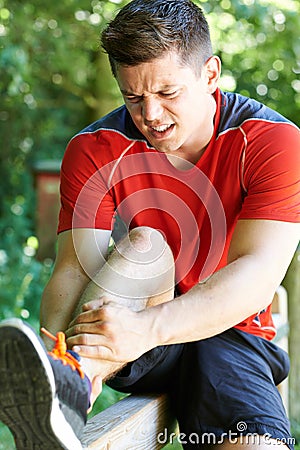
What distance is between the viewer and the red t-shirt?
6.31ft

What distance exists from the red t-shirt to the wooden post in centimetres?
111

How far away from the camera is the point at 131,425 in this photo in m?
1.73

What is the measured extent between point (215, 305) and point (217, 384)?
343mm

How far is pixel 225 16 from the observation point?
181 inches

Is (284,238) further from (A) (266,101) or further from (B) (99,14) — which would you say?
(B) (99,14)

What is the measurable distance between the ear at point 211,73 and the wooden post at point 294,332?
1.30 m

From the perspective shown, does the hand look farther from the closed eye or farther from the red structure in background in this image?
the red structure in background

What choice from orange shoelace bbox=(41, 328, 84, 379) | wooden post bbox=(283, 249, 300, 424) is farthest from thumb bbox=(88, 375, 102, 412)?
wooden post bbox=(283, 249, 300, 424)

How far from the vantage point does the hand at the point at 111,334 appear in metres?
1.51

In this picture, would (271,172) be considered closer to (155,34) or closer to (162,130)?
(162,130)

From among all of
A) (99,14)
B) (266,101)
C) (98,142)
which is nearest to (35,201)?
(99,14)

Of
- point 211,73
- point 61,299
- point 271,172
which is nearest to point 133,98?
point 211,73

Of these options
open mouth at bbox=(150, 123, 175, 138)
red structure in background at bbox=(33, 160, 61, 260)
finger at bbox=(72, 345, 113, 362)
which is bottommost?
red structure in background at bbox=(33, 160, 61, 260)

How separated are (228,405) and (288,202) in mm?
494
